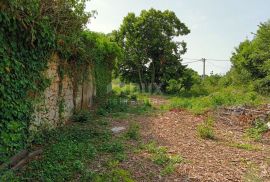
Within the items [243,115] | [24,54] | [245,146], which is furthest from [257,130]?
[24,54]

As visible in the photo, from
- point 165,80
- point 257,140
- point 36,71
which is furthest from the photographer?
point 165,80

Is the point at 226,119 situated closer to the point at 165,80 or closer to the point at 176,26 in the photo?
the point at 165,80

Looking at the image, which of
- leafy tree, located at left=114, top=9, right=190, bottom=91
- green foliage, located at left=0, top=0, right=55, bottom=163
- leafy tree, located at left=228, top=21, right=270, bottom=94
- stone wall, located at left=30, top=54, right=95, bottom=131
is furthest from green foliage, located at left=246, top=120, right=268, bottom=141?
leafy tree, located at left=114, top=9, right=190, bottom=91

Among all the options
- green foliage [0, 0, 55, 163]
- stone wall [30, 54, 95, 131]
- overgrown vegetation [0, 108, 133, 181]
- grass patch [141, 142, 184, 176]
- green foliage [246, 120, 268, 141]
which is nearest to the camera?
green foliage [0, 0, 55, 163]

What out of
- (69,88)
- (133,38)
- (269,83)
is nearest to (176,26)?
(133,38)

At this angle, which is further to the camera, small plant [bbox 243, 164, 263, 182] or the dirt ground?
the dirt ground

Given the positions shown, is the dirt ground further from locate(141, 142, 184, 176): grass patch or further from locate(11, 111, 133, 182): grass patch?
locate(11, 111, 133, 182): grass patch

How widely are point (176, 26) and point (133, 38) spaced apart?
351 cm

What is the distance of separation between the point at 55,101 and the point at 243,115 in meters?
5.39

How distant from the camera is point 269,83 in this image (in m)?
15.7

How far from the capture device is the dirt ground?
4199 millimetres

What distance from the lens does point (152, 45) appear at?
21844 mm

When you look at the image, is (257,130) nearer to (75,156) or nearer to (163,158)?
(163,158)

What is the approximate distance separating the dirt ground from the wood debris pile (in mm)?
415
